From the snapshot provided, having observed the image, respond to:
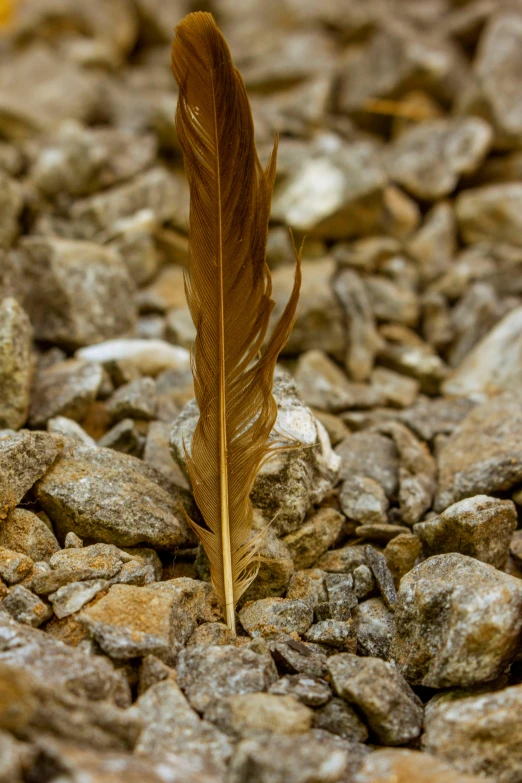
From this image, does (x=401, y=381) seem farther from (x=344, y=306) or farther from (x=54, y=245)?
(x=54, y=245)

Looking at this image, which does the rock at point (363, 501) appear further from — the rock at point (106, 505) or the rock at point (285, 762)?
the rock at point (285, 762)

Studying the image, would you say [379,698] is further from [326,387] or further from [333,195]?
[333,195]

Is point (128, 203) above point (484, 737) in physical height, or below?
above

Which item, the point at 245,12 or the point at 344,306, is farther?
the point at 245,12

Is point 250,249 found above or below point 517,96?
below

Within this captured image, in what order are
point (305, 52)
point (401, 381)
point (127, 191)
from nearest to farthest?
point (401, 381)
point (127, 191)
point (305, 52)

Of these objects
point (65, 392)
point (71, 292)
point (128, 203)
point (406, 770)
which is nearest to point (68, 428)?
point (65, 392)

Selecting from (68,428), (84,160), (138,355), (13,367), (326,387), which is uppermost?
(84,160)

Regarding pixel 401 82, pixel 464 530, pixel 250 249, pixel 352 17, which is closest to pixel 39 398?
pixel 250 249
